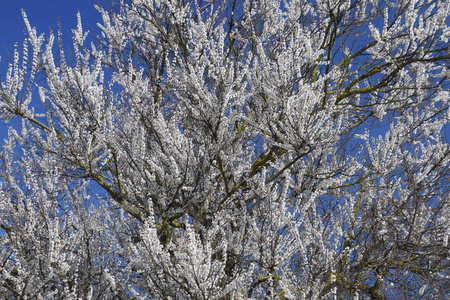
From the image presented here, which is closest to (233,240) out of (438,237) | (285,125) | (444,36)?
(285,125)

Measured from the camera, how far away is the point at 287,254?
4.46m

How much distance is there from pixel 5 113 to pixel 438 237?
6.56m

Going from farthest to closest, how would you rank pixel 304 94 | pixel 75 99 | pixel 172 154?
pixel 75 99 < pixel 172 154 < pixel 304 94

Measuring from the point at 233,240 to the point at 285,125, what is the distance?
5.65 feet

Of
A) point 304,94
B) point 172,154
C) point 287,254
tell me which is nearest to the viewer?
point 304,94

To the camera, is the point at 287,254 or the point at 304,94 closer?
the point at 304,94

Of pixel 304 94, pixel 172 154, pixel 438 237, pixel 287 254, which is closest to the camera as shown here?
pixel 304 94

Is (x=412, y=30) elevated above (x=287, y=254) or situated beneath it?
elevated above

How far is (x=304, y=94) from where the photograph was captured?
3.88 meters

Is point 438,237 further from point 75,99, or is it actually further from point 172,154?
point 75,99

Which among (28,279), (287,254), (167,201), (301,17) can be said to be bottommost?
(28,279)

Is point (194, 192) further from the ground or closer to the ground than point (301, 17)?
closer to the ground

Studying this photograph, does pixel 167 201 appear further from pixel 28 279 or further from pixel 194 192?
pixel 28 279

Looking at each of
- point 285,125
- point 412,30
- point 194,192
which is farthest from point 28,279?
point 412,30
